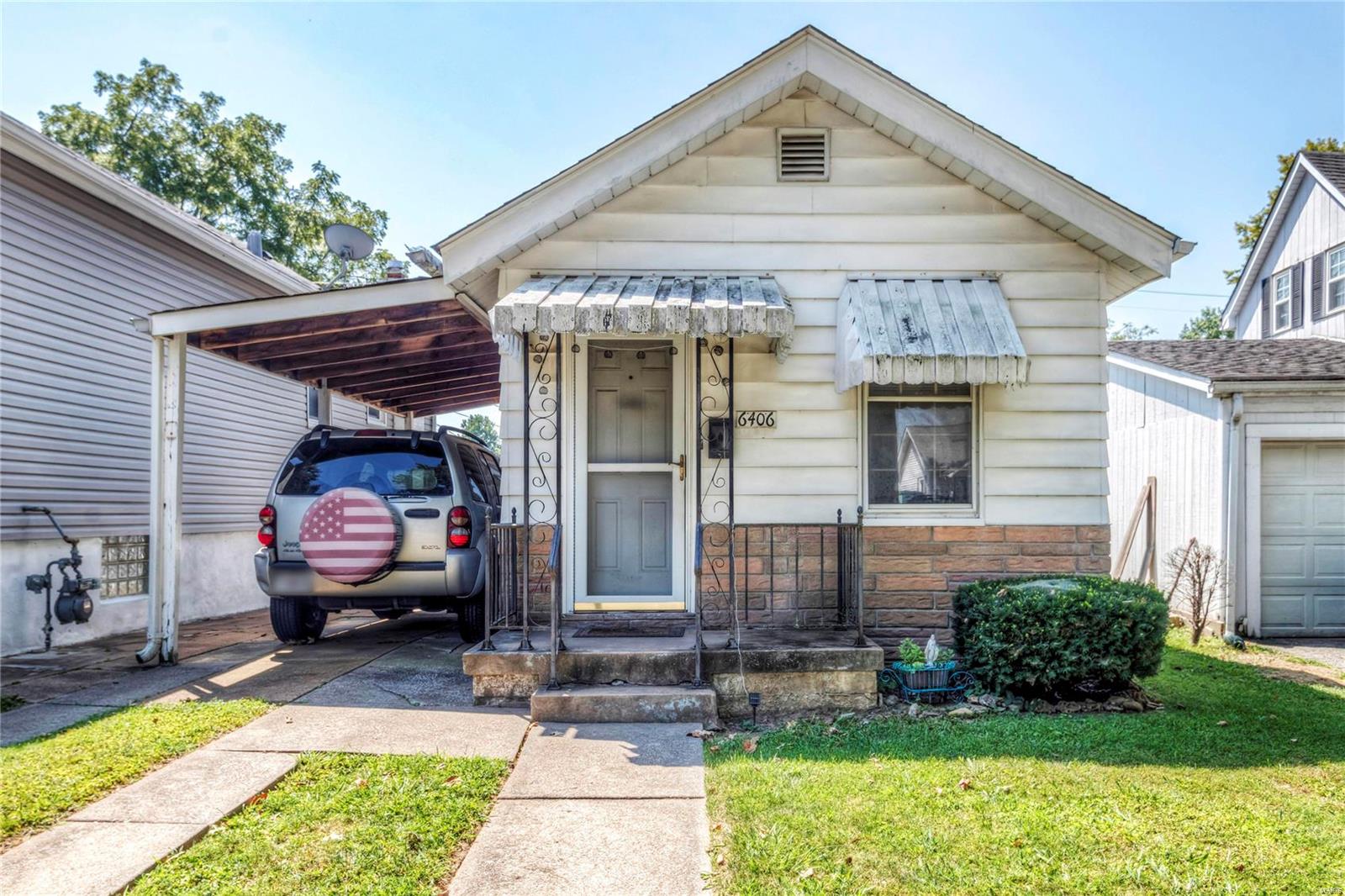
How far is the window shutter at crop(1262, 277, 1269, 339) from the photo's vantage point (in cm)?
1388

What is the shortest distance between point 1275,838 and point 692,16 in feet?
27.7

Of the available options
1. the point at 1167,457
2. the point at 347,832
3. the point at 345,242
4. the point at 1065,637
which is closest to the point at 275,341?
the point at 345,242

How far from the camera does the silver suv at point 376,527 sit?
19.6 ft

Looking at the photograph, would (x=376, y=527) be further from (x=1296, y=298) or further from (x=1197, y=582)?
(x=1296, y=298)

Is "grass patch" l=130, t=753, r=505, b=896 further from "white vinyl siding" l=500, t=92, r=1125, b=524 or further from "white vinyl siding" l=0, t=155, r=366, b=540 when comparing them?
"white vinyl siding" l=0, t=155, r=366, b=540

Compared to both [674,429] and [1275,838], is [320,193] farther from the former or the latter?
[1275,838]

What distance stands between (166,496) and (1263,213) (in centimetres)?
2550

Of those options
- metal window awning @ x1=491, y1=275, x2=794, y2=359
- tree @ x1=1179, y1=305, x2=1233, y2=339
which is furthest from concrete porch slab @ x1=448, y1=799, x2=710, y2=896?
tree @ x1=1179, y1=305, x2=1233, y2=339

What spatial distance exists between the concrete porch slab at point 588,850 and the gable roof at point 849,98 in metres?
3.90

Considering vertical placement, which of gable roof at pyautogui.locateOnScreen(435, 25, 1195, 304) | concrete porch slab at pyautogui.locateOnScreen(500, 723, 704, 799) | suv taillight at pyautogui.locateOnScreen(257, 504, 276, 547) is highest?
gable roof at pyautogui.locateOnScreen(435, 25, 1195, 304)

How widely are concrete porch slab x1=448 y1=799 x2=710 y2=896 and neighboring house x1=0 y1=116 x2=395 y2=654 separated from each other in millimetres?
5992

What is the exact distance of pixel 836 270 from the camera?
5957mm

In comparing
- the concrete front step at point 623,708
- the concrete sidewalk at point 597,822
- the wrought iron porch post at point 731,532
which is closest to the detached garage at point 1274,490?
the wrought iron porch post at point 731,532

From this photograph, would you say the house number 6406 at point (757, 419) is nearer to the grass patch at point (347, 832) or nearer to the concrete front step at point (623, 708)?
the concrete front step at point (623, 708)
